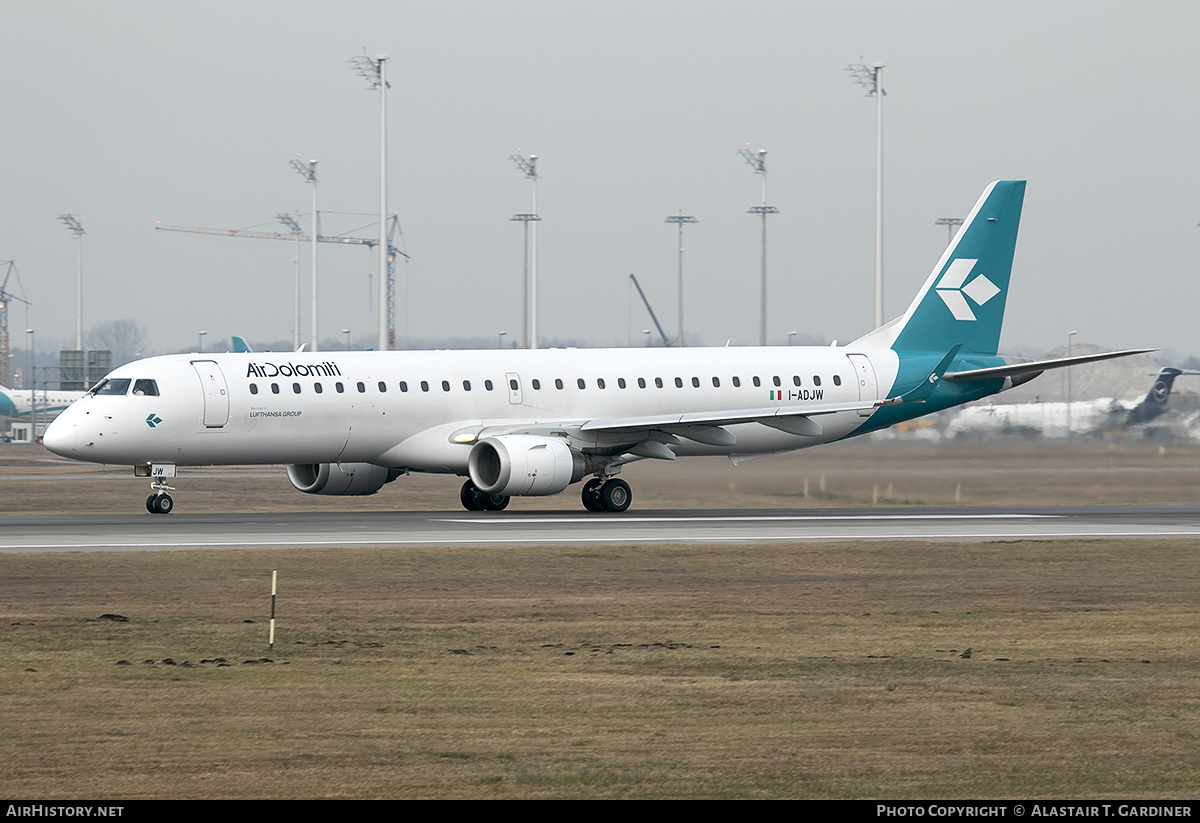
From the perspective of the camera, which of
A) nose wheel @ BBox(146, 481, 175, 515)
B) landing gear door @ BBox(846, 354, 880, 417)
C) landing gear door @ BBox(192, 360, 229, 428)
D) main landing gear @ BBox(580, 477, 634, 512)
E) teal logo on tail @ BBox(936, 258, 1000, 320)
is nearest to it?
landing gear door @ BBox(192, 360, 229, 428)

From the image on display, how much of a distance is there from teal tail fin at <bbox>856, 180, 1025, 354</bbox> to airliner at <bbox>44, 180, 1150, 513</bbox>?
0.15 feet

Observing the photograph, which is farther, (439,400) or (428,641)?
(439,400)

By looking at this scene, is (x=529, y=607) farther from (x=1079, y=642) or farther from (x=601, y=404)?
(x=601, y=404)

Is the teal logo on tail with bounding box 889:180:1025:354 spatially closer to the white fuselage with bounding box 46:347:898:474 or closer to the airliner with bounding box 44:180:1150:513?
the airliner with bounding box 44:180:1150:513

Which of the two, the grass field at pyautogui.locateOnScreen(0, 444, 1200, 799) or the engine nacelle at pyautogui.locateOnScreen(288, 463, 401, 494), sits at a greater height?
the engine nacelle at pyautogui.locateOnScreen(288, 463, 401, 494)

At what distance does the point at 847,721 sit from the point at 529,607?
27.6 ft

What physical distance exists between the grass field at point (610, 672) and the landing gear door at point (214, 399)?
9.61 metres

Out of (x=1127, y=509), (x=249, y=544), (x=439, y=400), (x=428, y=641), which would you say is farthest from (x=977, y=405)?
(x=428, y=641)

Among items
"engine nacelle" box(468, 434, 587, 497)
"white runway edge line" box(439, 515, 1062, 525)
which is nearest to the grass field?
"white runway edge line" box(439, 515, 1062, 525)

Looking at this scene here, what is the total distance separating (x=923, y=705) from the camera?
576 inches


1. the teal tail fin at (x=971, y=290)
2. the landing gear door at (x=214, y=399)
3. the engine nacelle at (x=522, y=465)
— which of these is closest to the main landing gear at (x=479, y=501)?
the engine nacelle at (x=522, y=465)

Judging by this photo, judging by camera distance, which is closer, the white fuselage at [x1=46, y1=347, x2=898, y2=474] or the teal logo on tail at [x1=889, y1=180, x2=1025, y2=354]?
the white fuselage at [x1=46, y1=347, x2=898, y2=474]

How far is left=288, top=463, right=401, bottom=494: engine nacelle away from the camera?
4100cm

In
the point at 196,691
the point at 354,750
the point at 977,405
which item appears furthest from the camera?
the point at 977,405
